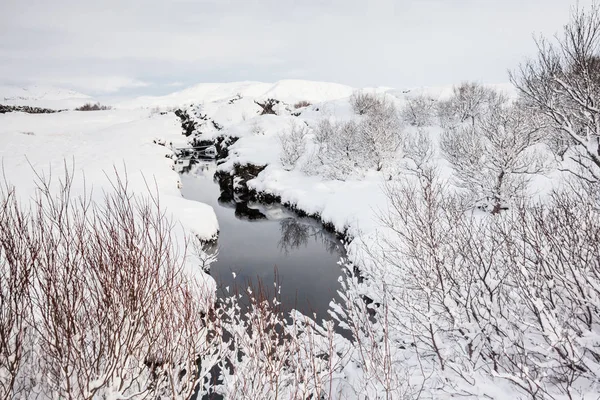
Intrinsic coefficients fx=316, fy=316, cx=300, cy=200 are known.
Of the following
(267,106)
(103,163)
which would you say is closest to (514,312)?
(103,163)

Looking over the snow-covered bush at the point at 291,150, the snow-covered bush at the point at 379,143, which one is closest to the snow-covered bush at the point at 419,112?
the snow-covered bush at the point at 379,143

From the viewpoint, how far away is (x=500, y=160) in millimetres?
16641

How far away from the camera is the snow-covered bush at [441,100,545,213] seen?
16562 mm

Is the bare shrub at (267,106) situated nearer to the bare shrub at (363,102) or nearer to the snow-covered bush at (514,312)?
the bare shrub at (363,102)

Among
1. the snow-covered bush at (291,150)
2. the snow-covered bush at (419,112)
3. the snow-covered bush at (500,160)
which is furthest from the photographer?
the snow-covered bush at (419,112)

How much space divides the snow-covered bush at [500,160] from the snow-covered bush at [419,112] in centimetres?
2483

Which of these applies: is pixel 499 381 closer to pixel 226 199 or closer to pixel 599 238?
pixel 599 238

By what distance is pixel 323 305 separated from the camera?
12.7 meters

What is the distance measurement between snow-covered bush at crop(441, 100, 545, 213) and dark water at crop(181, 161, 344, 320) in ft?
28.4

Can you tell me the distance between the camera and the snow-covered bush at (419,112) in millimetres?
43125

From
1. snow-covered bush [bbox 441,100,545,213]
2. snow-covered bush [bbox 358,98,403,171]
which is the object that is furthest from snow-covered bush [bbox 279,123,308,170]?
snow-covered bush [bbox 441,100,545,213]

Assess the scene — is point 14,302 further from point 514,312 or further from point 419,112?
point 419,112

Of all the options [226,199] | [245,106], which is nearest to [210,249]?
[226,199]

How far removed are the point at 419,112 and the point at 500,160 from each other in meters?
28.9
